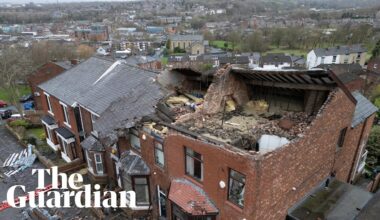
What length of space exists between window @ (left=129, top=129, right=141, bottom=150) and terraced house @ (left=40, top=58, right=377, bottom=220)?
0.07m

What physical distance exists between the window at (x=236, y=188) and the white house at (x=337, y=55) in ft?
212

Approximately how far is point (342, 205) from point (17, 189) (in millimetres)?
20866

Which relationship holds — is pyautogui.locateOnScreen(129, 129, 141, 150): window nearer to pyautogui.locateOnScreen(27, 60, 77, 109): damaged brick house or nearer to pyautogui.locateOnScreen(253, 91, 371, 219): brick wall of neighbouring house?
pyautogui.locateOnScreen(253, 91, 371, 219): brick wall of neighbouring house

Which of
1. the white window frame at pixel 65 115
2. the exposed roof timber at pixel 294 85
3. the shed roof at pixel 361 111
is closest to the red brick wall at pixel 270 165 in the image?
the exposed roof timber at pixel 294 85

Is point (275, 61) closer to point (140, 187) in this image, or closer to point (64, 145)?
point (64, 145)

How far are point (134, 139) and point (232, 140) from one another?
6255mm

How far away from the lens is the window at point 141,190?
15.1m

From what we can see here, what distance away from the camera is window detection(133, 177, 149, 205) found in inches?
593

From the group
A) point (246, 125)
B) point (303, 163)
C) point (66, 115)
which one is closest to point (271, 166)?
point (303, 163)

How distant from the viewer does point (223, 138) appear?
11.6m

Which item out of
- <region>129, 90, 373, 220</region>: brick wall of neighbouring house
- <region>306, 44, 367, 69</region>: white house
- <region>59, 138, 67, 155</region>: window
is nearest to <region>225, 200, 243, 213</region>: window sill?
<region>129, 90, 373, 220</region>: brick wall of neighbouring house

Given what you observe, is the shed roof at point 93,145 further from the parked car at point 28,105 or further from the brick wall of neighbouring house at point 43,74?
the parked car at point 28,105

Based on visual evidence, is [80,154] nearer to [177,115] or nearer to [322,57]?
[177,115]

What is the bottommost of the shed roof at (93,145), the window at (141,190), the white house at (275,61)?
the white house at (275,61)
